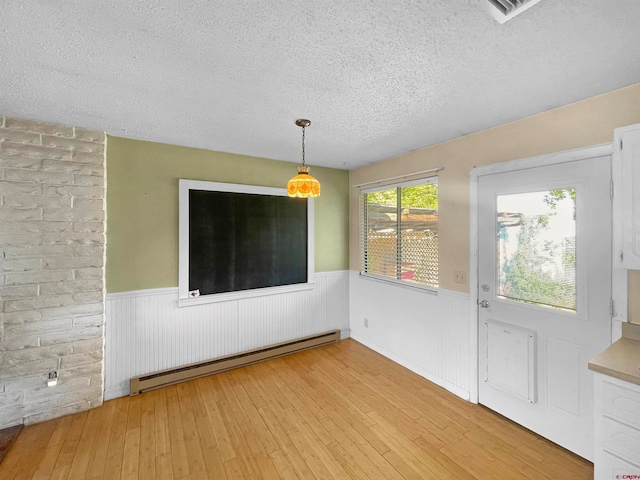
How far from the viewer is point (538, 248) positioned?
2.11m

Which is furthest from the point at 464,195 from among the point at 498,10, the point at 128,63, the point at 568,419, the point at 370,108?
the point at 128,63

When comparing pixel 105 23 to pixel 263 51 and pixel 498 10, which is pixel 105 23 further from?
pixel 498 10

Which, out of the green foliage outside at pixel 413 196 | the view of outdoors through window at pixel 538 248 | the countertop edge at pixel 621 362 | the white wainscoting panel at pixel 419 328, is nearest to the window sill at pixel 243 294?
the white wainscoting panel at pixel 419 328

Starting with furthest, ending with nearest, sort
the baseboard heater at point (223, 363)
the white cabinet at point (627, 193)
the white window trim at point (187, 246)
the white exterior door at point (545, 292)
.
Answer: the white window trim at point (187, 246) < the baseboard heater at point (223, 363) < the white exterior door at point (545, 292) < the white cabinet at point (627, 193)

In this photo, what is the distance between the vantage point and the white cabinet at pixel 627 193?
4.98 ft

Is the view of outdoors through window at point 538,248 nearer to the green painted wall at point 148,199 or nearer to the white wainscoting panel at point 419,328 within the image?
the white wainscoting panel at point 419,328

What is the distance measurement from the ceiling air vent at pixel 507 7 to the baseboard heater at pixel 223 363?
3.48 meters

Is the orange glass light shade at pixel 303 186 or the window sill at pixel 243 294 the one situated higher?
the orange glass light shade at pixel 303 186

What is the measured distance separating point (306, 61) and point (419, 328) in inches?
110

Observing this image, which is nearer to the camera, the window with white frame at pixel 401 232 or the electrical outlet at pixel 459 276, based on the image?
the electrical outlet at pixel 459 276

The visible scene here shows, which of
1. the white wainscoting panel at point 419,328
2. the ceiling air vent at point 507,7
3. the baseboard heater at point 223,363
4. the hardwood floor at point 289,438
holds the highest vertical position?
the ceiling air vent at point 507,7

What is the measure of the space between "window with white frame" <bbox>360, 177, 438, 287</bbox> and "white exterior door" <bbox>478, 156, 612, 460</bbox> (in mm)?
569

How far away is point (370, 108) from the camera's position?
79.6 inches

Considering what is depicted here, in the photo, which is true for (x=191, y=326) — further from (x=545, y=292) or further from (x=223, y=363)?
(x=545, y=292)
